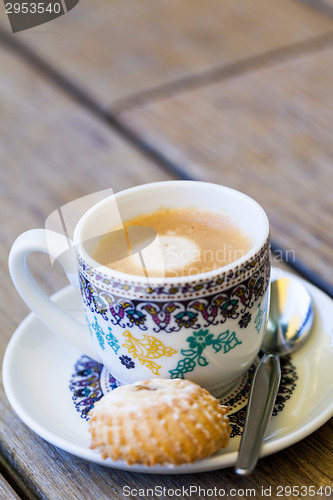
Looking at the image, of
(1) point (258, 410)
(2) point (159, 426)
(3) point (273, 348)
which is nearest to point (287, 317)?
(3) point (273, 348)

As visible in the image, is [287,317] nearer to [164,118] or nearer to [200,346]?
[200,346]

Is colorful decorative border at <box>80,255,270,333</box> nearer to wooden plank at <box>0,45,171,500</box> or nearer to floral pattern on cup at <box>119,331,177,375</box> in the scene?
floral pattern on cup at <box>119,331,177,375</box>

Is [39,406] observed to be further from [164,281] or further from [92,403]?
[164,281]

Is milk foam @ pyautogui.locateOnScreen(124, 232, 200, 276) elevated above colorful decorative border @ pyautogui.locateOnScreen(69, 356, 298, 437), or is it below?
above

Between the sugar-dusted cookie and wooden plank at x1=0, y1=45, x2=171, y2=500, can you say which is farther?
wooden plank at x1=0, y1=45, x2=171, y2=500

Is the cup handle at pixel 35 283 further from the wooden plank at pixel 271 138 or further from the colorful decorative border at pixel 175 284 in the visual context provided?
the wooden plank at pixel 271 138

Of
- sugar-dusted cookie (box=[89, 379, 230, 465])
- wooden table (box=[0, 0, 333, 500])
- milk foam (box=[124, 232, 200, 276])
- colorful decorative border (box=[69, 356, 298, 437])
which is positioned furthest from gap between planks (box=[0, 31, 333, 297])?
sugar-dusted cookie (box=[89, 379, 230, 465])

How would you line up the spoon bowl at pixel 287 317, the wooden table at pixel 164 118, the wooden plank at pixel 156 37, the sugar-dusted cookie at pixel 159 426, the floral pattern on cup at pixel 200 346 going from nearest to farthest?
the sugar-dusted cookie at pixel 159 426 → the floral pattern on cup at pixel 200 346 → the spoon bowl at pixel 287 317 → the wooden table at pixel 164 118 → the wooden plank at pixel 156 37

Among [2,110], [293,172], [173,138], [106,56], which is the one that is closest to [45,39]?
[106,56]

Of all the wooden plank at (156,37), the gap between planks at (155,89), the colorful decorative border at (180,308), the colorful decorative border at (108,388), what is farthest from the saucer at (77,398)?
the wooden plank at (156,37)
